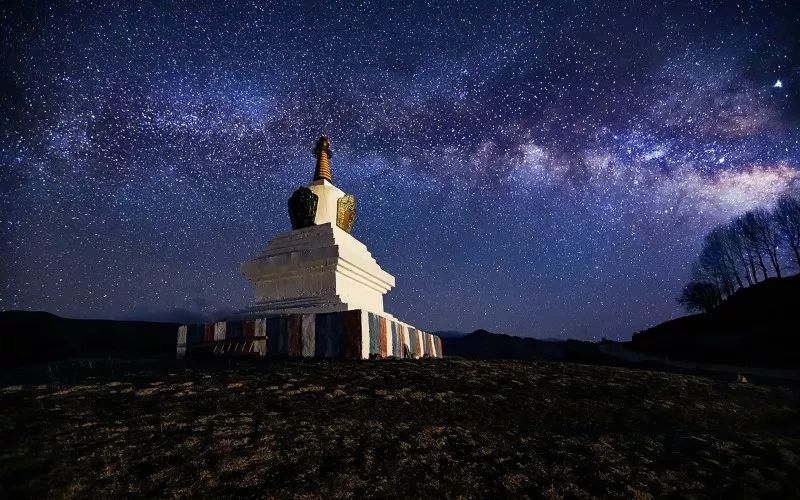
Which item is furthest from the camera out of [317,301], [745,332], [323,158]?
[745,332]

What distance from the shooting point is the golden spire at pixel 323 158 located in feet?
45.3

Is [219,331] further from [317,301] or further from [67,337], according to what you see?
[67,337]

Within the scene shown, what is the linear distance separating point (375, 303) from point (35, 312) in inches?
626

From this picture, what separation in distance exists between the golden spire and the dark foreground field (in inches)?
378

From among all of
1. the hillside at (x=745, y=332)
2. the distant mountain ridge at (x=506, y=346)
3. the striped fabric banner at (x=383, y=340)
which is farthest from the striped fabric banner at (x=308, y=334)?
the distant mountain ridge at (x=506, y=346)

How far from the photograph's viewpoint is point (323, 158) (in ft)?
46.6

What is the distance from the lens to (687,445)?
3.10 meters

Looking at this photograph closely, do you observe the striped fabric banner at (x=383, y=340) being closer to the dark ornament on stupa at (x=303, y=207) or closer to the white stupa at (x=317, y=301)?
the white stupa at (x=317, y=301)

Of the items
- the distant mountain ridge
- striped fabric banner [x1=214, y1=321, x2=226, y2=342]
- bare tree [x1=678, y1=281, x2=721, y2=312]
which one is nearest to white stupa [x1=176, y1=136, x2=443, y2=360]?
striped fabric banner [x1=214, y1=321, x2=226, y2=342]

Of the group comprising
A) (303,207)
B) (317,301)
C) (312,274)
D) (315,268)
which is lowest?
(317,301)

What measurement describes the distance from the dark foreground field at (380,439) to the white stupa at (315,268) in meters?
4.94

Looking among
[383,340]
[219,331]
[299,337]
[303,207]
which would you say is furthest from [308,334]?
[303,207]

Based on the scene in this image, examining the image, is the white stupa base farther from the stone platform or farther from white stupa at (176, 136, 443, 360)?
the stone platform

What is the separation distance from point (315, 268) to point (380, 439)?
750cm
